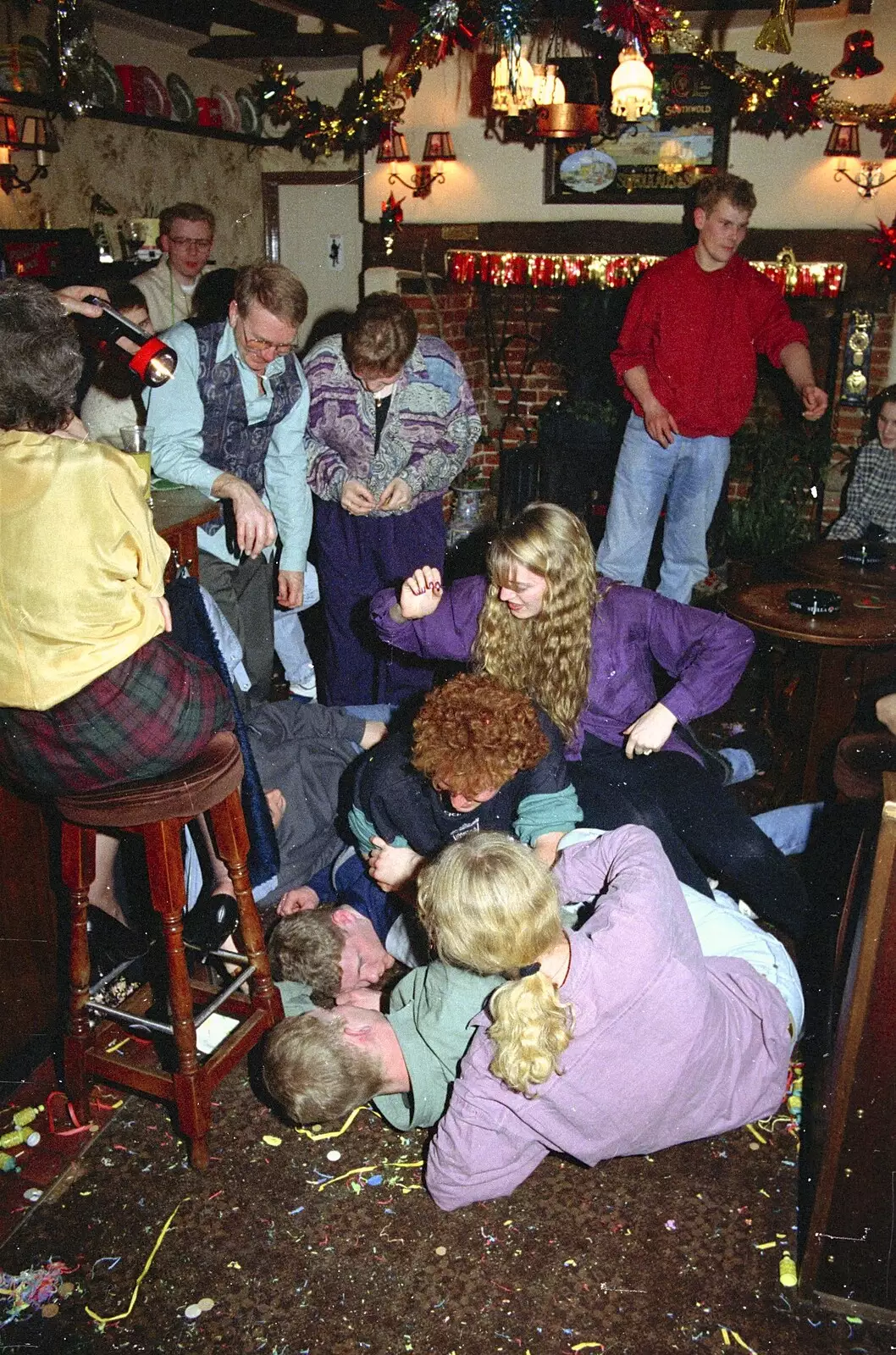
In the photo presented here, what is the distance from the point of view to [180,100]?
728 cm

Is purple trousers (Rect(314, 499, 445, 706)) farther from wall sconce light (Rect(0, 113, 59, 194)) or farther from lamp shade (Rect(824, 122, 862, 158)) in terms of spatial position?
wall sconce light (Rect(0, 113, 59, 194))

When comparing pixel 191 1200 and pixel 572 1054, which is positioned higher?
pixel 572 1054

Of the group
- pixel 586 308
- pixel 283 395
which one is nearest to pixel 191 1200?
pixel 283 395

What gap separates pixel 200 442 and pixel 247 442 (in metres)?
0.21

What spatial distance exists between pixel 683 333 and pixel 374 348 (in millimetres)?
1494

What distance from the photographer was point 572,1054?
6.25 feet

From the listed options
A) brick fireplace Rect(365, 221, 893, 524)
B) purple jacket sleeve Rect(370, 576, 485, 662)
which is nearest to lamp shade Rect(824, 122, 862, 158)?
brick fireplace Rect(365, 221, 893, 524)

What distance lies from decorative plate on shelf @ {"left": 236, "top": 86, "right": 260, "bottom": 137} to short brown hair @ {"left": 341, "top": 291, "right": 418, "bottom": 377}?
5659 mm

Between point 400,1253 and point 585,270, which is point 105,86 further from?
point 400,1253

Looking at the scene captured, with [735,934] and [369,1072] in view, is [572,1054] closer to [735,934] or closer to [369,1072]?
[369,1072]

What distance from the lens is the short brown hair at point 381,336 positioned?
345cm

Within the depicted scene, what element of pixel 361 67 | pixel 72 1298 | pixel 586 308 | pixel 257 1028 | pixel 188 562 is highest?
pixel 361 67

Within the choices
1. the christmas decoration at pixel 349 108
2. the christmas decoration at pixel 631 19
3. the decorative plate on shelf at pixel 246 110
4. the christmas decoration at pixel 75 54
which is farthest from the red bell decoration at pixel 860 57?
the decorative plate on shelf at pixel 246 110

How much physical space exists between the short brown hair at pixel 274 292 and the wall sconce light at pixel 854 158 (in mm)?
3481
